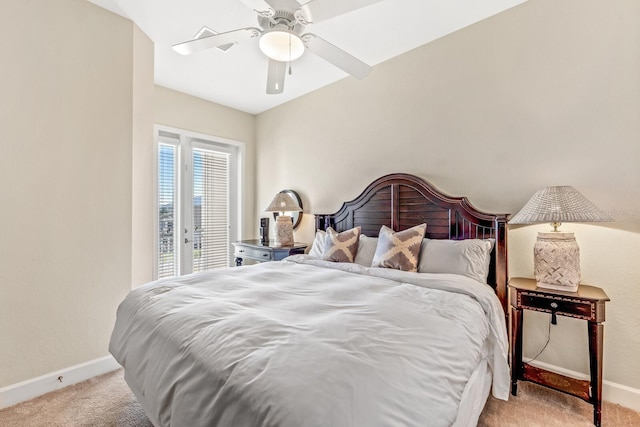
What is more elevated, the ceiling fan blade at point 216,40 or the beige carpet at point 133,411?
the ceiling fan blade at point 216,40

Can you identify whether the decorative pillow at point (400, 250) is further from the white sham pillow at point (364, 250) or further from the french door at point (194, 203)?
the french door at point (194, 203)

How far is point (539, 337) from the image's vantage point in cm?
234

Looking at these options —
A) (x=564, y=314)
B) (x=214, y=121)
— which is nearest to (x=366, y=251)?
(x=564, y=314)

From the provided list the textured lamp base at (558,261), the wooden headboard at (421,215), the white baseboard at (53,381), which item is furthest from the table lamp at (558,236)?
the white baseboard at (53,381)

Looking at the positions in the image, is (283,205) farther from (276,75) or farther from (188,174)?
(276,75)

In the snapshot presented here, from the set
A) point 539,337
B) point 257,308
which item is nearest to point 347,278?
point 257,308

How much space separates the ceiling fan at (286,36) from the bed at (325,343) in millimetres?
1486

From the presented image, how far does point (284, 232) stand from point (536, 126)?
264 cm

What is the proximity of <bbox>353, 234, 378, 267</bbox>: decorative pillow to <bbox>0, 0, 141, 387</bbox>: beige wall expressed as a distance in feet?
6.69

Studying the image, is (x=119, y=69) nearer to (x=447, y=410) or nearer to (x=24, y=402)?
(x=24, y=402)

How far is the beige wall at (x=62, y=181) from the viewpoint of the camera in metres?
2.07

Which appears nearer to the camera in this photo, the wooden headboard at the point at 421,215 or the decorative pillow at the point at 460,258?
the decorative pillow at the point at 460,258

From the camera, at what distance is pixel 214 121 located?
4.23m

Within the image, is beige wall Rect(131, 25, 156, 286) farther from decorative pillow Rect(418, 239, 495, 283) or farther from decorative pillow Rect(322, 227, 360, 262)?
decorative pillow Rect(418, 239, 495, 283)
